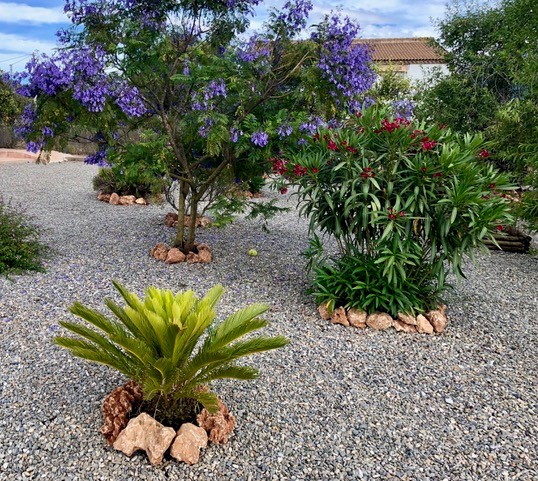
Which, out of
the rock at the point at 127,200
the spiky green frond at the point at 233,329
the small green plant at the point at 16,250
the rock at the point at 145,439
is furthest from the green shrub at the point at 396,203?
the rock at the point at 127,200

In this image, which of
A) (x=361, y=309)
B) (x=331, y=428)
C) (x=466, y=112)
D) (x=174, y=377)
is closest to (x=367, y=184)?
(x=361, y=309)

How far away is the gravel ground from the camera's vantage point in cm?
267

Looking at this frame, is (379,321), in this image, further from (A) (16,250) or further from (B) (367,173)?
(A) (16,250)

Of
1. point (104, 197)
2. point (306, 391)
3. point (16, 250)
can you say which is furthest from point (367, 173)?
point (104, 197)

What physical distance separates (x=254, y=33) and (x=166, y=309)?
352 centimetres

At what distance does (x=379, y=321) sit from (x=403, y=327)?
0.21 m

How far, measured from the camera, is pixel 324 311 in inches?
180

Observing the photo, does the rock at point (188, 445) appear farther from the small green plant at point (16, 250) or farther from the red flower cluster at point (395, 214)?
the small green plant at point (16, 250)

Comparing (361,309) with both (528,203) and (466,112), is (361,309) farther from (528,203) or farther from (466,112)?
(466,112)

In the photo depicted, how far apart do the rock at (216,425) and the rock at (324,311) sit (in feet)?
6.15

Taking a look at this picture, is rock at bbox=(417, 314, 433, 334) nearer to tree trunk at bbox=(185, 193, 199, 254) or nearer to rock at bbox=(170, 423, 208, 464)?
rock at bbox=(170, 423, 208, 464)

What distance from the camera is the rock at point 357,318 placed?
4406 mm

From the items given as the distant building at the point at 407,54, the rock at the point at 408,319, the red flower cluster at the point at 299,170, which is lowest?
the rock at the point at 408,319

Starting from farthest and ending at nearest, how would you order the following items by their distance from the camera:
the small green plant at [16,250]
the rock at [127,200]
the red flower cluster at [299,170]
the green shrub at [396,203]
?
the rock at [127,200] < the small green plant at [16,250] < the red flower cluster at [299,170] < the green shrub at [396,203]
